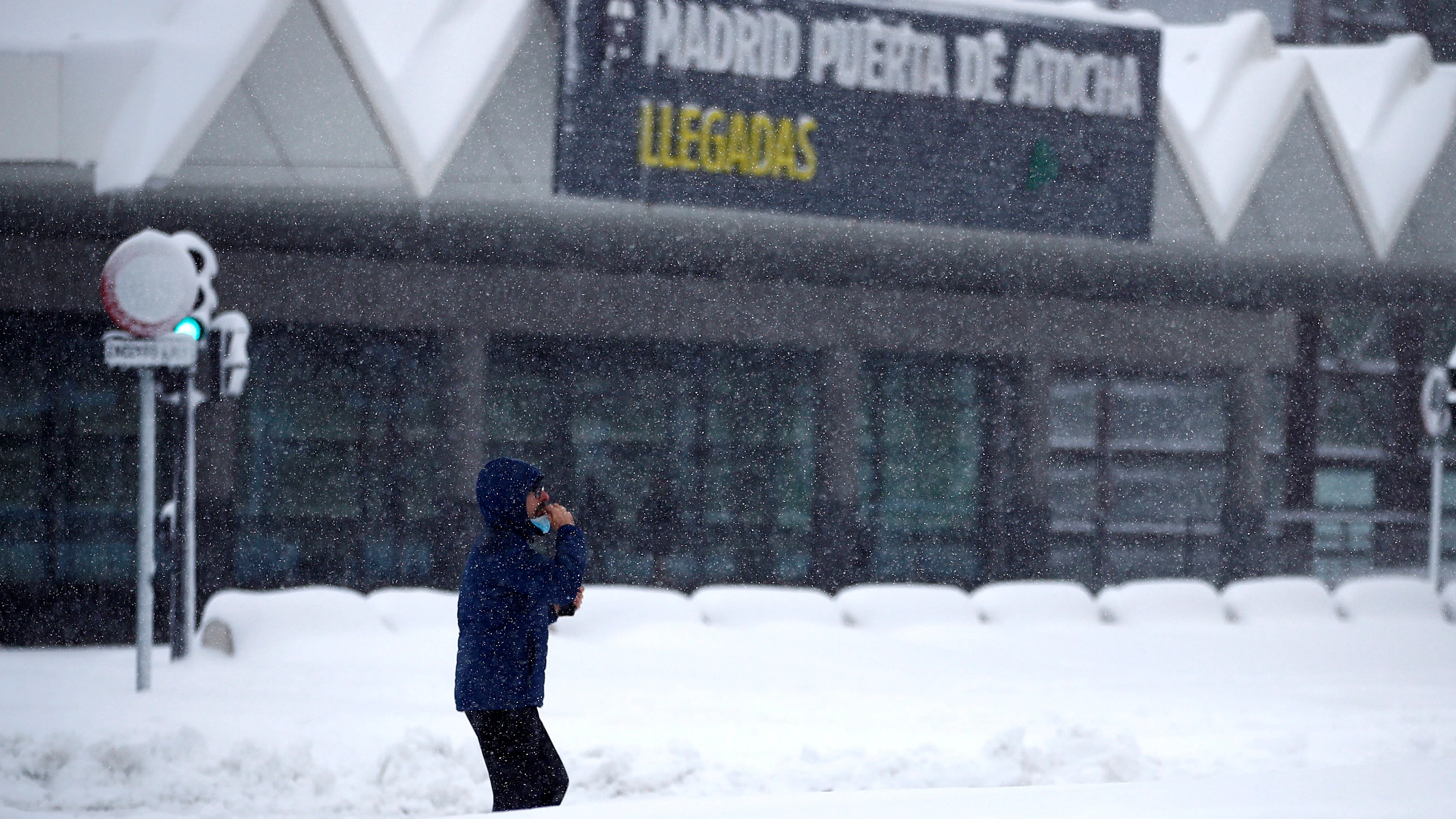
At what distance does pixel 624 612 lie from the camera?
43.8ft

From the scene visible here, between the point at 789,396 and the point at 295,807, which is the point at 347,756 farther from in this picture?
the point at 789,396

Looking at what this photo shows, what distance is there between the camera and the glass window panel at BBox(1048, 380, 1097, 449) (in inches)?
840

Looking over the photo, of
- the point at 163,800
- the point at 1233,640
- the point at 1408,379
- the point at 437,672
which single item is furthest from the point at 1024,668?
the point at 1408,379

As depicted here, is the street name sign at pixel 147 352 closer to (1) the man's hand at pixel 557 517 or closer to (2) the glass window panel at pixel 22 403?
(1) the man's hand at pixel 557 517

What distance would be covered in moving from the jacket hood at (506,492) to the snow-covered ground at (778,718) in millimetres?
1432

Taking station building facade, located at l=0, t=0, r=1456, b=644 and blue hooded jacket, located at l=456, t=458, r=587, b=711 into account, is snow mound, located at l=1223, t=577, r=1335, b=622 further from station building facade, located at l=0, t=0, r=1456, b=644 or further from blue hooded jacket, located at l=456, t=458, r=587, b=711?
blue hooded jacket, located at l=456, t=458, r=587, b=711

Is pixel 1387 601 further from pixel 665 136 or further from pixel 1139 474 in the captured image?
pixel 665 136

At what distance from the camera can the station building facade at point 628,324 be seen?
15180mm

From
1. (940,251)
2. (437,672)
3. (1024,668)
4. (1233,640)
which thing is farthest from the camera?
(940,251)

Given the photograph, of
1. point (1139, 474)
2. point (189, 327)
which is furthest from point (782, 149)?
point (1139, 474)

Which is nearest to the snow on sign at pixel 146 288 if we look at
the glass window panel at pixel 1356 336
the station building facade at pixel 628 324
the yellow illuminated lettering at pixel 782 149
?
the station building facade at pixel 628 324

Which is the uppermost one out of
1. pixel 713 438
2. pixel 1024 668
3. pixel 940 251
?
pixel 940 251

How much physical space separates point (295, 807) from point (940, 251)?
12279 millimetres

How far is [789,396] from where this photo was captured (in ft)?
64.3
